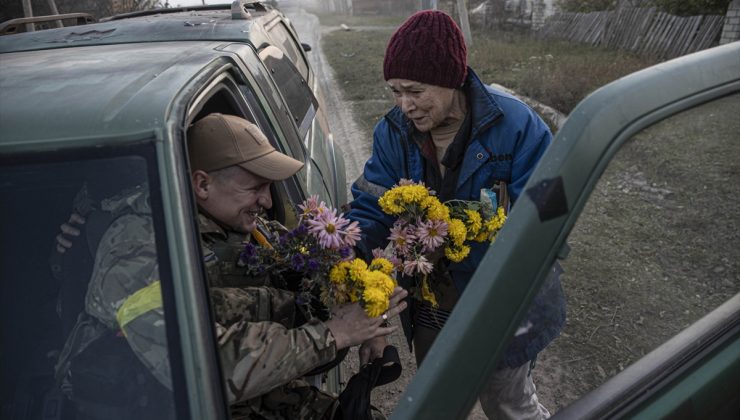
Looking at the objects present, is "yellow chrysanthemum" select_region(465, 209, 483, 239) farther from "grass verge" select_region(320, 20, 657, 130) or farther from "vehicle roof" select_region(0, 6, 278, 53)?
"grass verge" select_region(320, 20, 657, 130)

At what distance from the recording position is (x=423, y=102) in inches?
88.0

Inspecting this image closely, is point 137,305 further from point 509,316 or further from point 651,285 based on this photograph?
point 651,285

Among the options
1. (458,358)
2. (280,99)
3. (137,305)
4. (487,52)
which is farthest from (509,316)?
(487,52)

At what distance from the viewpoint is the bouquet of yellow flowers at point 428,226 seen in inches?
83.2

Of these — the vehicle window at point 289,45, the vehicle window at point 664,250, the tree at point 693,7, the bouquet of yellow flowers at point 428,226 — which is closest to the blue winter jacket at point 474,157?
the bouquet of yellow flowers at point 428,226

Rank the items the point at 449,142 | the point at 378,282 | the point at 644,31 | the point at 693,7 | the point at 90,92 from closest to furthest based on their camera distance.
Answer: the point at 90,92, the point at 378,282, the point at 449,142, the point at 693,7, the point at 644,31

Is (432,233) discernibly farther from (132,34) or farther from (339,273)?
(132,34)

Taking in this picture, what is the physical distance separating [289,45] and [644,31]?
10548mm

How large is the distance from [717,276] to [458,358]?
89 cm

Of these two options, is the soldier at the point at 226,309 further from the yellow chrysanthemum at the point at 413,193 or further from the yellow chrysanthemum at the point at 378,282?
the yellow chrysanthemum at the point at 413,193

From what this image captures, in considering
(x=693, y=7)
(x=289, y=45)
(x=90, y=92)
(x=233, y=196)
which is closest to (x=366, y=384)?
(x=233, y=196)

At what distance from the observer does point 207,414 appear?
129cm

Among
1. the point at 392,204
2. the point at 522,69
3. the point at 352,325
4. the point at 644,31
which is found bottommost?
the point at 522,69

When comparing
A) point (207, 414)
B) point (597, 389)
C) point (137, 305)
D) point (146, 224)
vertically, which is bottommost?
point (597, 389)
